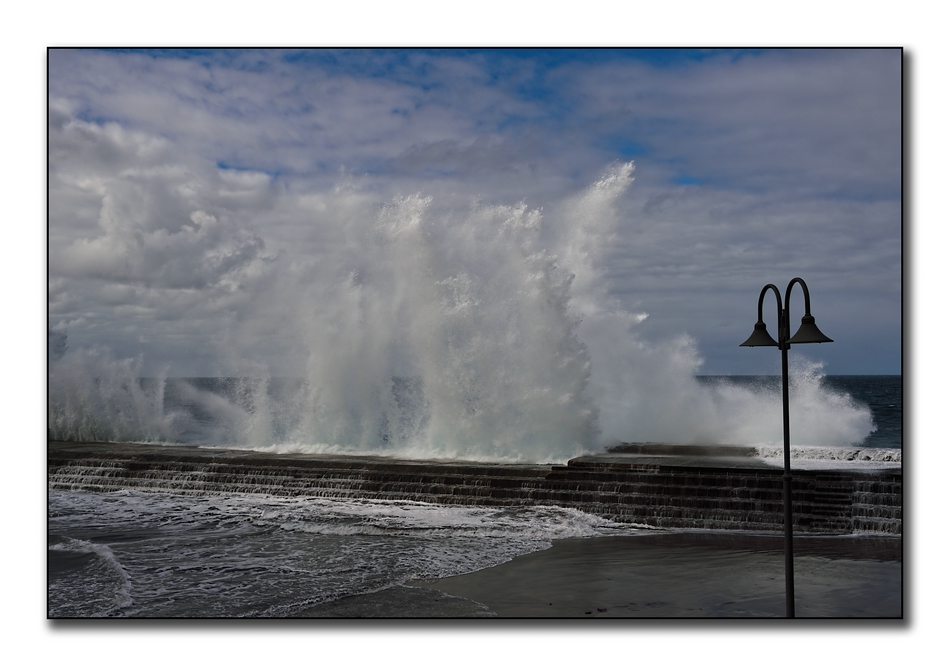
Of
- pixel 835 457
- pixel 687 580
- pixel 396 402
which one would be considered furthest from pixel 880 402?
pixel 396 402

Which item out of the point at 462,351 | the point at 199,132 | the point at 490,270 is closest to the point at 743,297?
the point at 490,270

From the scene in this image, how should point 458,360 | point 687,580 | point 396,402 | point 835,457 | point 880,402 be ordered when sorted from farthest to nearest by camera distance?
1. point 396,402
2. point 458,360
3. point 835,457
4. point 880,402
5. point 687,580

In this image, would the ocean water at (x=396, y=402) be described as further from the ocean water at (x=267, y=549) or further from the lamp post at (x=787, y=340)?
the lamp post at (x=787, y=340)

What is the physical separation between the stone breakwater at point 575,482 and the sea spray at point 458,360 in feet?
3.49

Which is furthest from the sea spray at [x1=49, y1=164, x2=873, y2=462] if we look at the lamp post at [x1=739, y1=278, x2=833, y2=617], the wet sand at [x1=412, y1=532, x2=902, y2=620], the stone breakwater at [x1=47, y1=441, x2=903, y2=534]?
the lamp post at [x1=739, y1=278, x2=833, y2=617]

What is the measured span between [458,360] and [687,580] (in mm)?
6337

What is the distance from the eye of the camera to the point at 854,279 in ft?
21.7

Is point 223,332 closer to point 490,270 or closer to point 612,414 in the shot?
point 490,270

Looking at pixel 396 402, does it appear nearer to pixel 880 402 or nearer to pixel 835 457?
pixel 835 457

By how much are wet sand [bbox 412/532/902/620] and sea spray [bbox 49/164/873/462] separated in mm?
4267

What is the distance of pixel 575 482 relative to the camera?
8.04 m

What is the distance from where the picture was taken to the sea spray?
1025 cm

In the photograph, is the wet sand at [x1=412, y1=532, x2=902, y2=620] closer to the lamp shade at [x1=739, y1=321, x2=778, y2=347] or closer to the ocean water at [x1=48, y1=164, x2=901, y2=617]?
the ocean water at [x1=48, y1=164, x2=901, y2=617]

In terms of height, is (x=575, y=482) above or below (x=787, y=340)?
below
